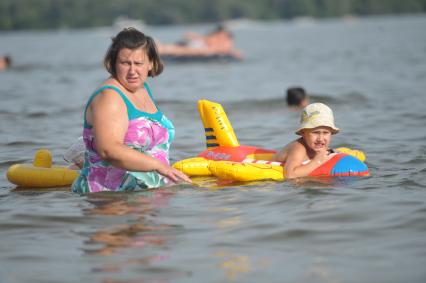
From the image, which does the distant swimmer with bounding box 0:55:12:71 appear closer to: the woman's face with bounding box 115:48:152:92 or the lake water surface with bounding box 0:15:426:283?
the lake water surface with bounding box 0:15:426:283

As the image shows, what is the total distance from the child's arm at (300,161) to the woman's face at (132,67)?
1.53 metres

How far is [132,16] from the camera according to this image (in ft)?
398

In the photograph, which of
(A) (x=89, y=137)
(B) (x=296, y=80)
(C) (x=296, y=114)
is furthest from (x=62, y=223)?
(B) (x=296, y=80)

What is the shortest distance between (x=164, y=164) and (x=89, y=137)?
560 mm

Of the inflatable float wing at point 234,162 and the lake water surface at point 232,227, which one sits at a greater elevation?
the inflatable float wing at point 234,162

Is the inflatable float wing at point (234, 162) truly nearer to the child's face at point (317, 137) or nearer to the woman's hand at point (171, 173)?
the child's face at point (317, 137)

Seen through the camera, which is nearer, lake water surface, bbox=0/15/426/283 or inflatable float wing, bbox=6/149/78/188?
lake water surface, bbox=0/15/426/283

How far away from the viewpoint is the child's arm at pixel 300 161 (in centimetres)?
602

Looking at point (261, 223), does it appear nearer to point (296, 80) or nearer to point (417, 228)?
point (417, 228)

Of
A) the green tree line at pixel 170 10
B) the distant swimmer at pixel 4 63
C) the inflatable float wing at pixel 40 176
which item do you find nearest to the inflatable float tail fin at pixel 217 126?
the inflatable float wing at pixel 40 176

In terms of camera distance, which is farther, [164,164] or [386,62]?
[386,62]

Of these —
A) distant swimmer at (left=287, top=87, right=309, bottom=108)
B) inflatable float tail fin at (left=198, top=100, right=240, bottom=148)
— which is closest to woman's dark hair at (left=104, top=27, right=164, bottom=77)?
inflatable float tail fin at (left=198, top=100, right=240, bottom=148)

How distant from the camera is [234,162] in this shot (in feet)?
20.5

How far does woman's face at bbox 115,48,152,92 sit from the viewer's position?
4.92 m
